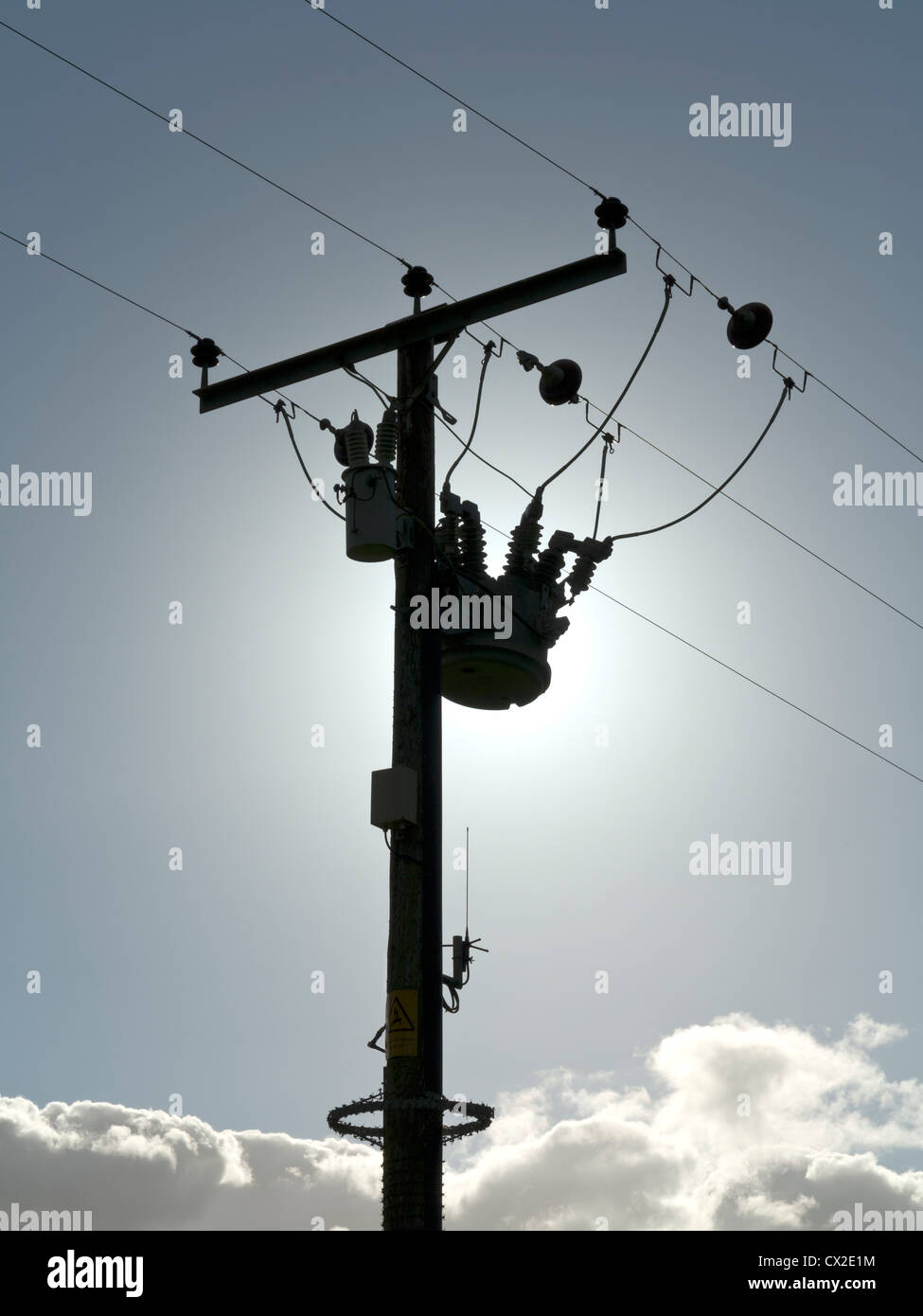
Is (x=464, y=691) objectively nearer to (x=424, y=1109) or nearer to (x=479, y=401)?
(x=479, y=401)

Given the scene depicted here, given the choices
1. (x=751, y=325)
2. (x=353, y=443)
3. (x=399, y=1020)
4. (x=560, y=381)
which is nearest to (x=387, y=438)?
(x=353, y=443)

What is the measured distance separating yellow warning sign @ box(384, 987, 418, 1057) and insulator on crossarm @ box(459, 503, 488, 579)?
316 cm

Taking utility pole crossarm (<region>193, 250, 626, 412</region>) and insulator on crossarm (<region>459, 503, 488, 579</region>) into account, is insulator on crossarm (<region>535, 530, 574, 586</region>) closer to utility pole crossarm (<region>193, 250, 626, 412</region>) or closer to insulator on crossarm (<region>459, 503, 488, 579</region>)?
insulator on crossarm (<region>459, 503, 488, 579</region>)

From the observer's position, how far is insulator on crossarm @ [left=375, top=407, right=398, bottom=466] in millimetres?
12312

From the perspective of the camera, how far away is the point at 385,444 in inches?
486

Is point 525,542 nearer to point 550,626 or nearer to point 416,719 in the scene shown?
point 550,626

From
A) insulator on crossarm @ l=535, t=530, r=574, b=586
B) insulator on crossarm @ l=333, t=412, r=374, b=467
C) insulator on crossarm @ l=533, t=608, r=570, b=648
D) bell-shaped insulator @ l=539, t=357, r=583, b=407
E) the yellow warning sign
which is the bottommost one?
the yellow warning sign

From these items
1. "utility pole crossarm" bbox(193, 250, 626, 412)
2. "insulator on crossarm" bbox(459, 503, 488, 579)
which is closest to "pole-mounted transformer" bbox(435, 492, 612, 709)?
"insulator on crossarm" bbox(459, 503, 488, 579)

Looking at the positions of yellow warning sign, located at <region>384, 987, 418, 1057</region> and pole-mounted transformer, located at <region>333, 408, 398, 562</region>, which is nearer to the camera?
yellow warning sign, located at <region>384, 987, 418, 1057</region>

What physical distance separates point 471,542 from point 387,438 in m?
0.95

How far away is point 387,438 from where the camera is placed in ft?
40.5

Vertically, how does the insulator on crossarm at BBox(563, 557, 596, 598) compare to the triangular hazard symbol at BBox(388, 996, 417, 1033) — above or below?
above
